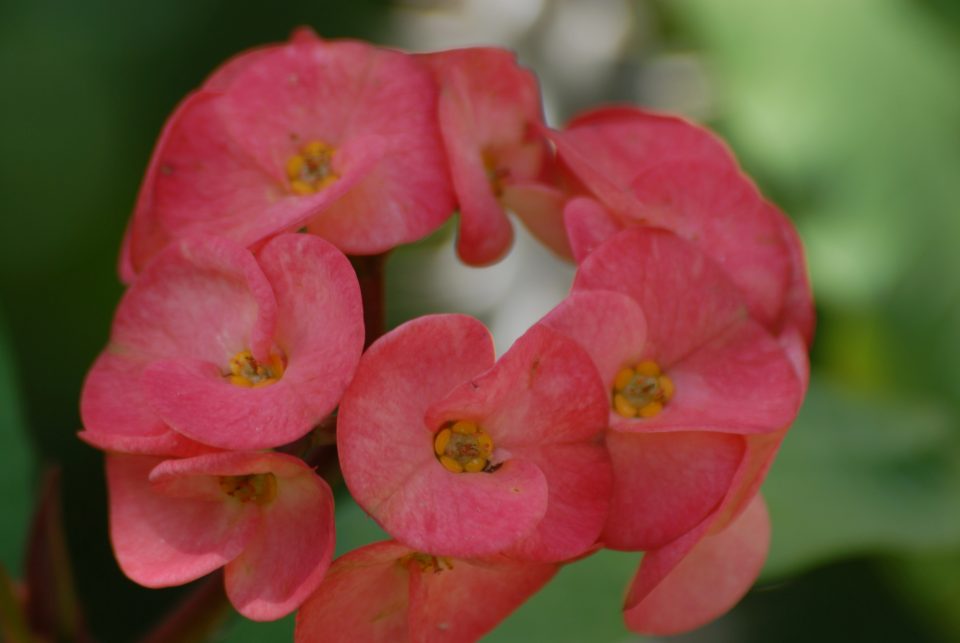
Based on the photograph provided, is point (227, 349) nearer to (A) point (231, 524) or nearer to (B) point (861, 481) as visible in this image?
(A) point (231, 524)

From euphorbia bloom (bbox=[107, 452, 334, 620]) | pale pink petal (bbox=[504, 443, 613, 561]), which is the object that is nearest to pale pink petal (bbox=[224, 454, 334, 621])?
euphorbia bloom (bbox=[107, 452, 334, 620])

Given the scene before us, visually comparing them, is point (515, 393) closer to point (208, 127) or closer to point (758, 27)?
point (208, 127)

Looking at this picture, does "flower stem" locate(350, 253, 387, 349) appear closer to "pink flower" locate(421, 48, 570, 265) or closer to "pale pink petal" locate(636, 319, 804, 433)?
"pink flower" locate(421, 48, 570, 265)

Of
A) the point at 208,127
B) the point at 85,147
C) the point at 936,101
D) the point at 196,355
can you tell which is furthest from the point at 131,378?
the point at 936,101

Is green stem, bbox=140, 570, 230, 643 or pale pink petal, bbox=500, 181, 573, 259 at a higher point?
pale pink petal, bbox=500, 181, 573, 259

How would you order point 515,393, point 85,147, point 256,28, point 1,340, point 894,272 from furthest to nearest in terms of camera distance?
1. point 256,28
2. point 85,147
3. point 894,272
4. point 1,340
5. point 515,393

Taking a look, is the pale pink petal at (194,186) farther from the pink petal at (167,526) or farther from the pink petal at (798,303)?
the pink petal at (798,303)

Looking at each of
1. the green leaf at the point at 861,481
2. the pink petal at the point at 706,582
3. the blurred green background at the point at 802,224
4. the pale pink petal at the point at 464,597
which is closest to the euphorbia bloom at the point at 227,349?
the pale pink petal at the point at 464,597
